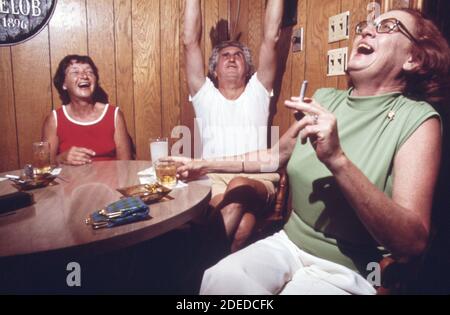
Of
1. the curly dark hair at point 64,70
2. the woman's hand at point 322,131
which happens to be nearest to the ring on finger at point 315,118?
the woman's hand at point 322,131

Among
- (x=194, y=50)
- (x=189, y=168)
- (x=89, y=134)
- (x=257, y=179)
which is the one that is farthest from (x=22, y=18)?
(x=257, y=179)

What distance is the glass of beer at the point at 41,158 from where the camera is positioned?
52.3 inches

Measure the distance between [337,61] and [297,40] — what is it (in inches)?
18.2

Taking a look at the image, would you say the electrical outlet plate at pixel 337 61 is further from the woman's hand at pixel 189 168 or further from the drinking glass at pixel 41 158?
the drinking glass at pixel 41 158

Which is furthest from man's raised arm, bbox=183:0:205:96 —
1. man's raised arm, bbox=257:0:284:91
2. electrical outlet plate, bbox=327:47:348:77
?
electrical outlet plate, bbox=327:47:348:77

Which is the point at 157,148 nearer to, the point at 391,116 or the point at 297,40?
the point at 391,116

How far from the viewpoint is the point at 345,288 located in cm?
89

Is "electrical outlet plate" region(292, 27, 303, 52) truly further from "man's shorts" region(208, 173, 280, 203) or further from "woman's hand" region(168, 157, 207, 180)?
"woman's hand" region(168, 157, 207, 180)

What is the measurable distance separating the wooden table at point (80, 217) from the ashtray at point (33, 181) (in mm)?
28

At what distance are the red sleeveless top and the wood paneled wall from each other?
0.27 meters

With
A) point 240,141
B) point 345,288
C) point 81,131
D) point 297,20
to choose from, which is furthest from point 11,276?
point 297,20

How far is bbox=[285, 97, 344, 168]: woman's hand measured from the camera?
2.65ft

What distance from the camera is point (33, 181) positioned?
124 cm

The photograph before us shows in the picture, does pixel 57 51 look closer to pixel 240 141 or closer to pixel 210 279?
pixel 240 141
